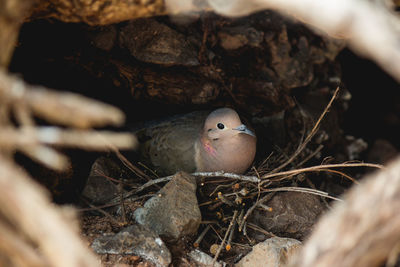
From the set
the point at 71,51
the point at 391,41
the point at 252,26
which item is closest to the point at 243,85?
the point at 252,26

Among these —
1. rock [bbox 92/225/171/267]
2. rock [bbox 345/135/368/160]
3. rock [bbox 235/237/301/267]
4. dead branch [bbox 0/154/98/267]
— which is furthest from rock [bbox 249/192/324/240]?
dead branch [bbox 0/154/98/267]

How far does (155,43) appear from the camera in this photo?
3336mm

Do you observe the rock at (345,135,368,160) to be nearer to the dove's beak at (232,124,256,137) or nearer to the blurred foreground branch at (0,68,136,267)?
the dove's beak at (232,124,256,137)

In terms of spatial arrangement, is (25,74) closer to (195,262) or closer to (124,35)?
(124,35)

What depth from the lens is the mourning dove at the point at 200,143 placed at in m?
3.36

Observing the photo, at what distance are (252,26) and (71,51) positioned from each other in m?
1.46

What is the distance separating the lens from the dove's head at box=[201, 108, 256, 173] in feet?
10.9

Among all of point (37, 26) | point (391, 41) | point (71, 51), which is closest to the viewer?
point (391, 41)

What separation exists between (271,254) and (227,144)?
1.14 m

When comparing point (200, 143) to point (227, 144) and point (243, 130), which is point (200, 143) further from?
point (243, 130)

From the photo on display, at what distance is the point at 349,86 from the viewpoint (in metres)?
4.65

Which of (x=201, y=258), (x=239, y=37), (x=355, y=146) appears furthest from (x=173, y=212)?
(x=355, y=146)

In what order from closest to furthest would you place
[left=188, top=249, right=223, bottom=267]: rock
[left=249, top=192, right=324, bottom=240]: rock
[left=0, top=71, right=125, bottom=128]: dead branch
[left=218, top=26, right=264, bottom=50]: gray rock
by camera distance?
[left=0, top=71, right=125, bottom=128]: dead branch < [left=188, top=249, right=223, bottom=267]: rock < [left=249, top=192, right=324, bottom=240]: rock < [left=218, top=26, right=264, bottom=50]: gray rock

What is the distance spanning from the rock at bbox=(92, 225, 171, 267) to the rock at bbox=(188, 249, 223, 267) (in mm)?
204
